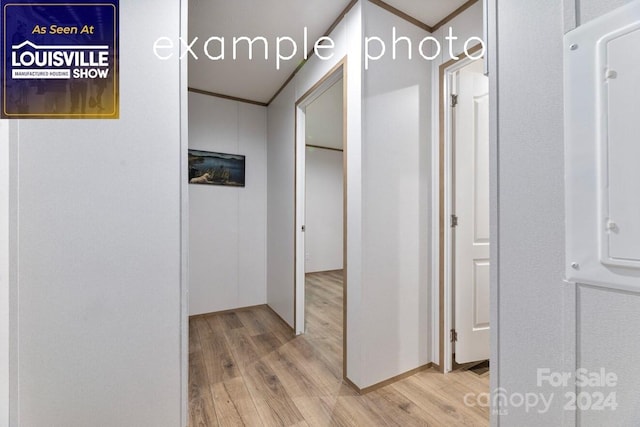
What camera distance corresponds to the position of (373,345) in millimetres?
1863

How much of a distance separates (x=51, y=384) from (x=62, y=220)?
0.64 m

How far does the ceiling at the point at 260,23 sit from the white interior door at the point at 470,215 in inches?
22.7

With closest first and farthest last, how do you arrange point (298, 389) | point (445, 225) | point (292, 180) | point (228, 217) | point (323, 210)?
1. point (298, 389)
2. point (445, 225)
3. point (292, 180)
4. point (228, 217)
5. point (323, 210)

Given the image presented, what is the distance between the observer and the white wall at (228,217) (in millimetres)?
3168

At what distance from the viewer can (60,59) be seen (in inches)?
45.5

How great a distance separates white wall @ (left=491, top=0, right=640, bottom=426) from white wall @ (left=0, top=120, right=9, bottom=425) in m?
1.73

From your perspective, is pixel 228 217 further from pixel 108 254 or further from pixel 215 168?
pixel 108 254

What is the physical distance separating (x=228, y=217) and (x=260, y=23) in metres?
2.05

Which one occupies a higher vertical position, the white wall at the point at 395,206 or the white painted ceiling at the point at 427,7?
the white painted ceiling at the point at 427,7

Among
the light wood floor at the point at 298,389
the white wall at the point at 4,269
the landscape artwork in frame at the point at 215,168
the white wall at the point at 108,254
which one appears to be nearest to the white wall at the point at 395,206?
the light wood floor at the point at 298,389

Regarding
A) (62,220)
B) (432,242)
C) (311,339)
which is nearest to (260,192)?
(311,339)

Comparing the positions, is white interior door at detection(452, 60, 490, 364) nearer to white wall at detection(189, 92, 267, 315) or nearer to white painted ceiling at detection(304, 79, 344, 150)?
white painted ceiling at detection(304, 79, 344, 150)

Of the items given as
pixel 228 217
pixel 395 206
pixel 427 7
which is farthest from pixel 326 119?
pixel 395 206

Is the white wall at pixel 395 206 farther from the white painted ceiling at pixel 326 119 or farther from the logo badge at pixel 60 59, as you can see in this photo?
the logo badge at pixel 60 59
